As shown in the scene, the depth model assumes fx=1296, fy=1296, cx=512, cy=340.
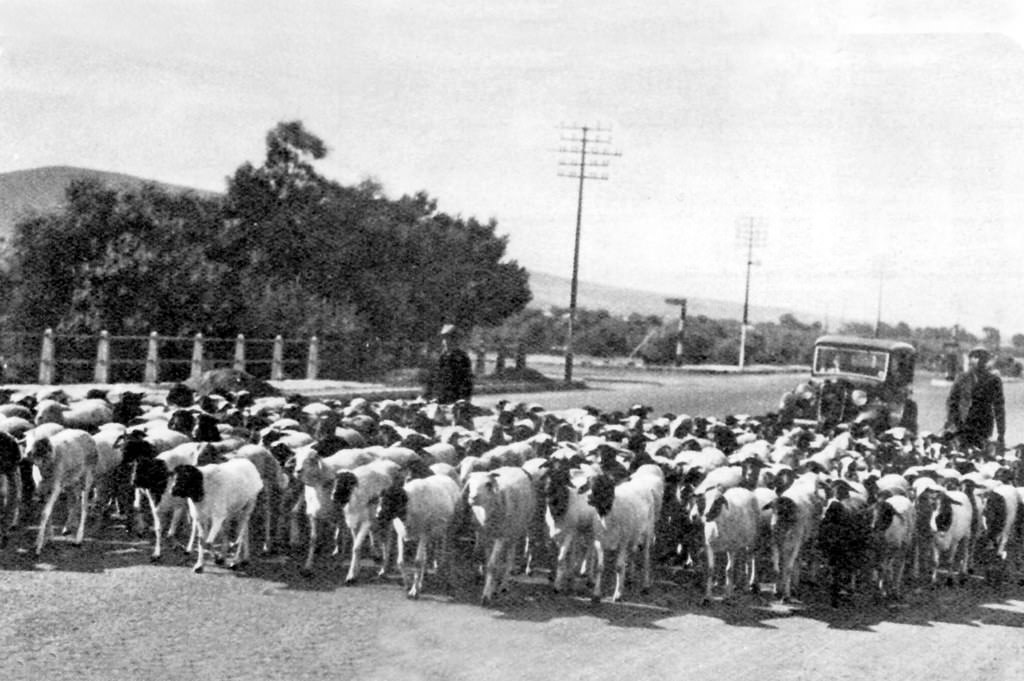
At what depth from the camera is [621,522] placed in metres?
11.2

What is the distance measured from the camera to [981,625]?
35.7 ft

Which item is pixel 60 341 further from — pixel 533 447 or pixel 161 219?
pixel 533 447

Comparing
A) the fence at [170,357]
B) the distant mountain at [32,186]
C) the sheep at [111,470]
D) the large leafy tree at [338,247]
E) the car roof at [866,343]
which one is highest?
the distant mountain at [32,186]

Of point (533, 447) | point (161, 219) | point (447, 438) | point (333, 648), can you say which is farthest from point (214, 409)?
point (161, 219)

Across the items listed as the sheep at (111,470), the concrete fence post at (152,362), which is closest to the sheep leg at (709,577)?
the sheep at (111,470)

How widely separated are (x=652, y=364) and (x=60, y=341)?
47471 millimetres

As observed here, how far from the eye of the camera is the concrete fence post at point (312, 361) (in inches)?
1280

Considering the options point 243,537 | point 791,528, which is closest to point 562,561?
point 791,528

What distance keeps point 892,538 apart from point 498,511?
3642 millimetres

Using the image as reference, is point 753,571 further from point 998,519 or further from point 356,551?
point 356,551

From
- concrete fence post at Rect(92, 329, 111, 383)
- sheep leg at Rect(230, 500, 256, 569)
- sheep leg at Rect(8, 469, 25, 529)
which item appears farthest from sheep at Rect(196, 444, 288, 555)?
concrete fence post at Rect(92, 329, 111, 383)

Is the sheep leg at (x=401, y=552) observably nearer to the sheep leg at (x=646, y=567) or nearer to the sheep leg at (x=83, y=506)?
the sheep leg at (x=646, y=567)

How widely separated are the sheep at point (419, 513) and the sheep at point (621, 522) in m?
1.23

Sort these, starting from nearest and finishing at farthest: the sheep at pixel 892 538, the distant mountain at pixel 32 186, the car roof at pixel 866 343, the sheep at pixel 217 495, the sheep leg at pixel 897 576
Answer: the sheep at pixel 217 495 < the sheep at pixel 892 538 < the sheep leg at pixel 897 576 < the car roof at pixel 866 343 < the distant mountain at pixel 32 186
